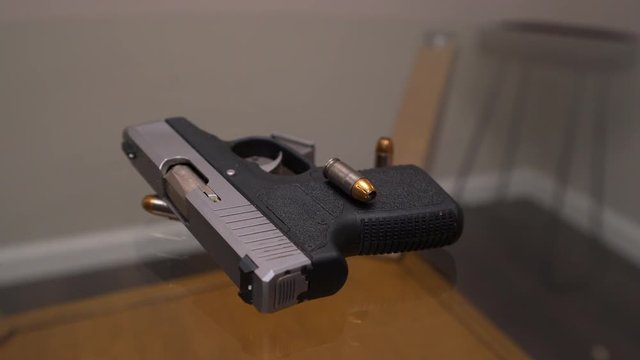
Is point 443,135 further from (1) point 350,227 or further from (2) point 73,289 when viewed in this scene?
(2) point 73,289

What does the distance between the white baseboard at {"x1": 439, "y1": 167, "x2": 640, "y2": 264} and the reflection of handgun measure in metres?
0.20

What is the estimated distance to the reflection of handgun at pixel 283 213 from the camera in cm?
57

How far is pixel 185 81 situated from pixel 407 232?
1.90 feet

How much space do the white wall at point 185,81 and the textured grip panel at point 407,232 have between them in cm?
23

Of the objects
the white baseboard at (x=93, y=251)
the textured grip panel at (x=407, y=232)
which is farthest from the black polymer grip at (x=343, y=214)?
the white baseboard at (x=93, y=251)

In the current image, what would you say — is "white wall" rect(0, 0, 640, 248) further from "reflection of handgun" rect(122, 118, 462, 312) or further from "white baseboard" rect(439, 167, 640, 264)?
"reflection of handgun" rect(122, 118, 462, 312)

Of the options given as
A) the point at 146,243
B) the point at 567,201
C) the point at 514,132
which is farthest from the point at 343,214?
the point at 514,132

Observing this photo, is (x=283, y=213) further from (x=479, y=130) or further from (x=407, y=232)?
(x=479, y=130)

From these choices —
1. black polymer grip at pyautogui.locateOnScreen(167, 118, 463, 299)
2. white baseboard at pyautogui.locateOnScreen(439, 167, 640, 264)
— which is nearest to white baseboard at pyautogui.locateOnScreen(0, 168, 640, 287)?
white baseboard at pyautogui.locateOnScreen(439, 167, 640, 264)

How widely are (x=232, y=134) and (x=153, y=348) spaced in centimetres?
34

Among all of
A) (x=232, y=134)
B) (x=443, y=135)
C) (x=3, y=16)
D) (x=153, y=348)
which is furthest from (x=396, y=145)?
(x=3, y=16)

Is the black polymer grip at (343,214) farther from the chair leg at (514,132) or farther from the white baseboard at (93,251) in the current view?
the chair leg at (514,132)

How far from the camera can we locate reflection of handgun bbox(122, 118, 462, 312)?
1.88 feet

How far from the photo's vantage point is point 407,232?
64 cm
